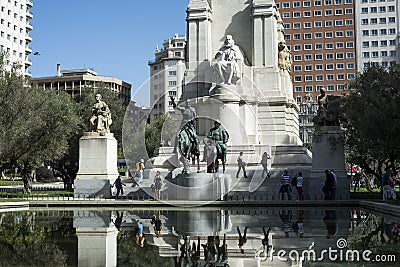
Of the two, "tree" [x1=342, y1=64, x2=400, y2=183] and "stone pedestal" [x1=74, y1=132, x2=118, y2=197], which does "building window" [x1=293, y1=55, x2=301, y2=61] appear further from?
"stone pedestal" [x1=74, y1=132, x2=118, y2=197]

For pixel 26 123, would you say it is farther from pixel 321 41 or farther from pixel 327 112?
pixel 321 41

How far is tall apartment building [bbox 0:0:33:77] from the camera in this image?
97812mm

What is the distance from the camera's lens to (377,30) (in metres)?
127

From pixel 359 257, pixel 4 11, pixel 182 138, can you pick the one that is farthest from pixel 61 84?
pixel 359 257

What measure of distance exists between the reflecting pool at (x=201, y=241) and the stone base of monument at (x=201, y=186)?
6.64m

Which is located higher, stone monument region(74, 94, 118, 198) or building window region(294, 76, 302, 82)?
building window region(294, 76, 302, 82)

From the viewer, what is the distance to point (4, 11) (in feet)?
322

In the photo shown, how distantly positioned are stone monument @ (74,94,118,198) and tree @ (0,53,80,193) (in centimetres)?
328

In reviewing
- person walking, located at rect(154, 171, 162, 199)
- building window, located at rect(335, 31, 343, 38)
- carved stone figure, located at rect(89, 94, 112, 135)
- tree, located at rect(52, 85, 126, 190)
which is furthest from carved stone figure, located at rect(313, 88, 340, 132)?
building window, located at rect(335, 31, 343, 38)

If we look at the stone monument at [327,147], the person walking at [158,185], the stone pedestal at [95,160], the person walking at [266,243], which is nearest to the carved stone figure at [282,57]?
the stone monument at [327,147]

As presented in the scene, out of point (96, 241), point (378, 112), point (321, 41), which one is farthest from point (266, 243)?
point (321, 41)

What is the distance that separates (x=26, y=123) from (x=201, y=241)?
20.8 metres

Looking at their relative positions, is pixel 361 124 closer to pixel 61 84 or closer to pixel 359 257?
pixel 359 257

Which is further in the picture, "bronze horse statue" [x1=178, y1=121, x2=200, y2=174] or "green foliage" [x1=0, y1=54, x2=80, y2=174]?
"green foliage" [x1=0, y1=54, x2=80, y2=174]
